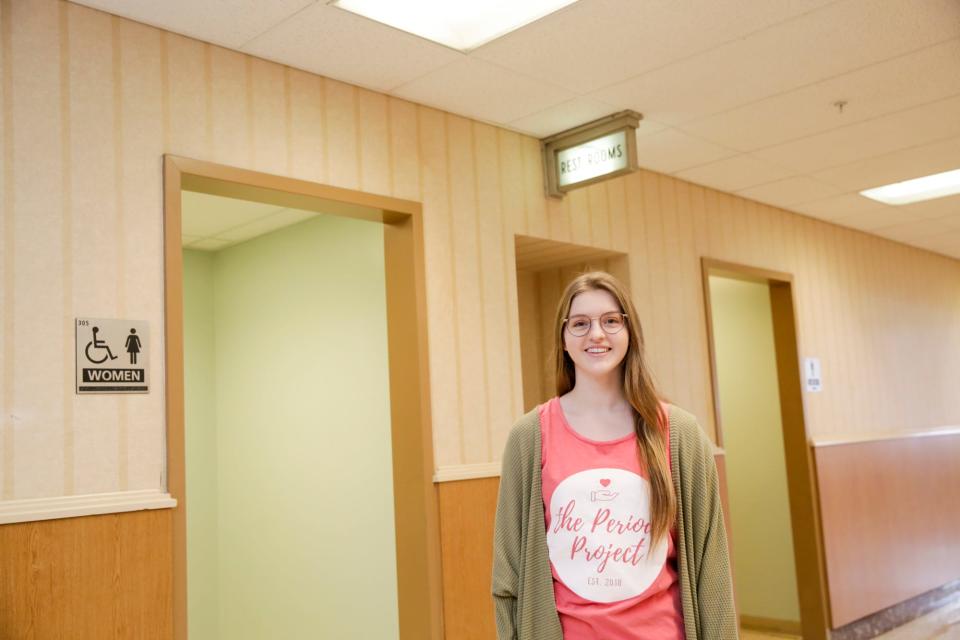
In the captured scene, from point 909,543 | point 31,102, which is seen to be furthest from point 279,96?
point 909,543

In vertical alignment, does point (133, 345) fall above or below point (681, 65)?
below

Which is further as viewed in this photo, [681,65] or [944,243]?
[944,243]

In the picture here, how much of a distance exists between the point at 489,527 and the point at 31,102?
99.6 inches

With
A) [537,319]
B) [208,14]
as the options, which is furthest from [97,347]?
[537,319]

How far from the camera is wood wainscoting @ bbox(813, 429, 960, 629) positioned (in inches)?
253

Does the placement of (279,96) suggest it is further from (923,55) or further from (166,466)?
(923,55)

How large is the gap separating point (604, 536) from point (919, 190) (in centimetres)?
578

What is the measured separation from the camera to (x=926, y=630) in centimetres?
668

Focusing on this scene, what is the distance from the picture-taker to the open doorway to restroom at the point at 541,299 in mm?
5320

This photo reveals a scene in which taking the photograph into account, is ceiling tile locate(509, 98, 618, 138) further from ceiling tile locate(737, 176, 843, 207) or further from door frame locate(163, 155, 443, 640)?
ceiling tile locate(737, 176, 843, 207)

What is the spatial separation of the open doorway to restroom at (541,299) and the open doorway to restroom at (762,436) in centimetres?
159

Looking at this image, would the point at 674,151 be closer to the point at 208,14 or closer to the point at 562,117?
the point at 562,117

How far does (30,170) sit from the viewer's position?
2887mm

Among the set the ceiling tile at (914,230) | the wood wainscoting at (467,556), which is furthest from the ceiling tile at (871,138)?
the wood wainscoting at (467,556)
